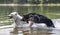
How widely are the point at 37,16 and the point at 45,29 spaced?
1.97 feet

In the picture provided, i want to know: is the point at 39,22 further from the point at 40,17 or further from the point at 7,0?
the point at 7,0

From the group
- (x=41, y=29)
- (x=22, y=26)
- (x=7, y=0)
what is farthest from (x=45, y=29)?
(x=7, y=0)

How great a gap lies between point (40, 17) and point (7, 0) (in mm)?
25898

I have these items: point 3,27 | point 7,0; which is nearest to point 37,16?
point 3,27

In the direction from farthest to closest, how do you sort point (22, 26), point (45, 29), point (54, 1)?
point (54, 1)
point (22, 26)
point (45, 29)

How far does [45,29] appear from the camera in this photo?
26.0 ft

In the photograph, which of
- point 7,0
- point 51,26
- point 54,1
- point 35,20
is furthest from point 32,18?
point 7,0

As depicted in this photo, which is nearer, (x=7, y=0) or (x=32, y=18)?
(x=32, y=18)

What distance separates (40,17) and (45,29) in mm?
610

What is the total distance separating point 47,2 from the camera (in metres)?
32.3

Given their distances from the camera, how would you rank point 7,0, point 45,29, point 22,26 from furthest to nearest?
1. point 7,0
2. point 22,26
3. point 45,29

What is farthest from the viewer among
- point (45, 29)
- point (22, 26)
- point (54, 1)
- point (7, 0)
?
point (7, 0)

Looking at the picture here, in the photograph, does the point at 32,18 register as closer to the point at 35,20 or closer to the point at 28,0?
the point at 35,20

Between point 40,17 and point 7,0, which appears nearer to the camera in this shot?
point 40,17
